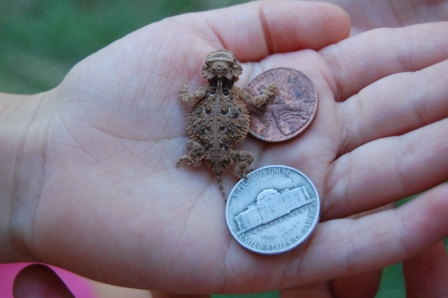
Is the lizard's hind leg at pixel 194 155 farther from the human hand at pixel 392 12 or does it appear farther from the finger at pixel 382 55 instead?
the human hand at pixel 392 12

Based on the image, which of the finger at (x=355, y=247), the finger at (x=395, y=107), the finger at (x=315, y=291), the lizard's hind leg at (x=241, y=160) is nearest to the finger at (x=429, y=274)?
the finger at (x=355, y=247)

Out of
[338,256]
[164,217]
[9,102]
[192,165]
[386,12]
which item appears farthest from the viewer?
[386,12]

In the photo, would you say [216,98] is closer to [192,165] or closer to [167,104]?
[167,104]

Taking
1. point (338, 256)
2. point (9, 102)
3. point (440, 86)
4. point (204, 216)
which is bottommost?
point (338, 256)

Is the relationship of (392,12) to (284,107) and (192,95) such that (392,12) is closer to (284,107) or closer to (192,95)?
(284,107)

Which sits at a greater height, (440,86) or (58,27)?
(58,27)

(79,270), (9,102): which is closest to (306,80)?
(79,270)

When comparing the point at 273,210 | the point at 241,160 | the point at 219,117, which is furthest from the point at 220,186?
the point at 219,117
